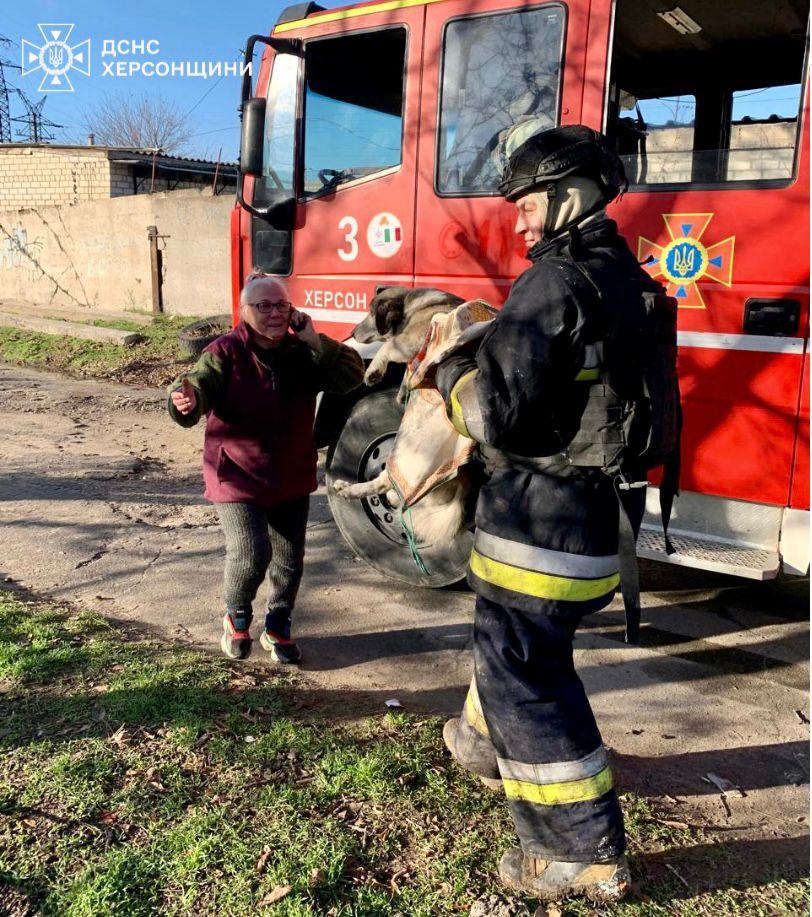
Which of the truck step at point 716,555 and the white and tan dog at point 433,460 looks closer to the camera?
the white and tan dog at point 433,460

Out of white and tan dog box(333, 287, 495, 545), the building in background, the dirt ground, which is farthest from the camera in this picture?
the building in background

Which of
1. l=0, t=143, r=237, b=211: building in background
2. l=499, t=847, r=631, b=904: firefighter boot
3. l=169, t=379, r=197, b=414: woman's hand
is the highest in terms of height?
l=0, t=143, r=237, b=211: building in background

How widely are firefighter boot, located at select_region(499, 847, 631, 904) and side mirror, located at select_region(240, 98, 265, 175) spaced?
363 centimetres

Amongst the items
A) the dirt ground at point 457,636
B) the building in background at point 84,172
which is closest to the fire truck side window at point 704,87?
the dirt ground at point 457,636

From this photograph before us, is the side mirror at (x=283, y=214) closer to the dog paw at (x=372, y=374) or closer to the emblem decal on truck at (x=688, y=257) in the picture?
the dog paw at (x=372, y=374)

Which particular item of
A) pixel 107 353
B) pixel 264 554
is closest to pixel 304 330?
pixel 264 554

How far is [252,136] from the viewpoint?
423 cm

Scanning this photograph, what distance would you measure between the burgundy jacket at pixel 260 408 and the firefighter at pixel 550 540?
1.08 metres

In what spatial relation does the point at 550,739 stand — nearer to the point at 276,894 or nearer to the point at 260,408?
the point at 276,894

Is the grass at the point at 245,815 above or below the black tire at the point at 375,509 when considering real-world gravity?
below

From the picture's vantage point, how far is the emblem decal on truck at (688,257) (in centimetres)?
322

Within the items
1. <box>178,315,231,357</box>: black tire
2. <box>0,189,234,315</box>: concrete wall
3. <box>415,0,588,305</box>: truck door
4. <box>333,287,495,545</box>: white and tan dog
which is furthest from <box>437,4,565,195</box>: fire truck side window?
<box>0,189,234,315</box>: concrete wall

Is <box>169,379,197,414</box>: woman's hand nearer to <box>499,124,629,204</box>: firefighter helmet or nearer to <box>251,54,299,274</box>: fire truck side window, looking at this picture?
<box>499,124,629,204</box>: firefighter helmet

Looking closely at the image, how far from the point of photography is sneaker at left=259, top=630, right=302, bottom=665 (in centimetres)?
322
